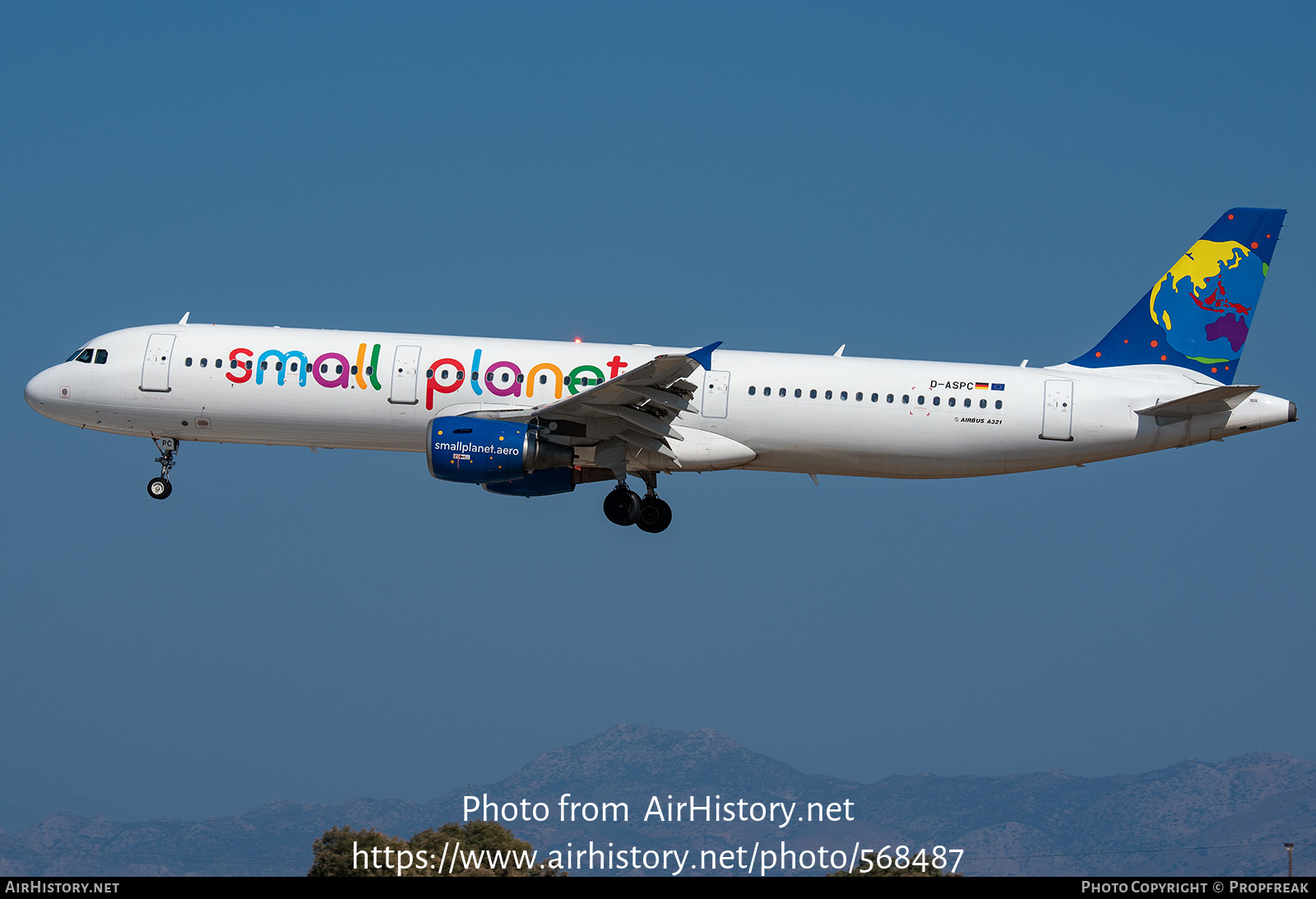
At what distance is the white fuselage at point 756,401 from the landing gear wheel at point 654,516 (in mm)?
2064

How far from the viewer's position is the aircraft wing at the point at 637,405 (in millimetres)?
36438

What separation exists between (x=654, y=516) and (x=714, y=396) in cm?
396

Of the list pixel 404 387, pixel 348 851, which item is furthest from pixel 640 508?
pixel 348 851

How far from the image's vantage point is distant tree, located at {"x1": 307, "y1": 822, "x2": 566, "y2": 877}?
4419cm

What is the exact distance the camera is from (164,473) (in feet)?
137

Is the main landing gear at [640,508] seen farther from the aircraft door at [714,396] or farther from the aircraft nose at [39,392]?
the aircraft nose at [39,392]

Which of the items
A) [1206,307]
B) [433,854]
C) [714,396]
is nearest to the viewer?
[714,396]

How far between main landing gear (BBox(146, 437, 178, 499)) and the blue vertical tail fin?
81.3ft

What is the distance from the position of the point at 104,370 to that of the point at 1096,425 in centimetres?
2604

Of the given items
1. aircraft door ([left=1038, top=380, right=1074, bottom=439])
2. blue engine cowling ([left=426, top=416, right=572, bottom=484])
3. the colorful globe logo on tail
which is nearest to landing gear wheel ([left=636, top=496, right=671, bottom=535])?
blue engine cowling ([left=426, top=416, right=572, bottom=484])

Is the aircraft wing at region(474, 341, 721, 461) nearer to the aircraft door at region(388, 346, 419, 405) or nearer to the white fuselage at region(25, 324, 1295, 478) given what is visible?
the white fuselage at region(25, 324, 1295, 478)

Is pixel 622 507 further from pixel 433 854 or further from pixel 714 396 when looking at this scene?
pixel 433 854
